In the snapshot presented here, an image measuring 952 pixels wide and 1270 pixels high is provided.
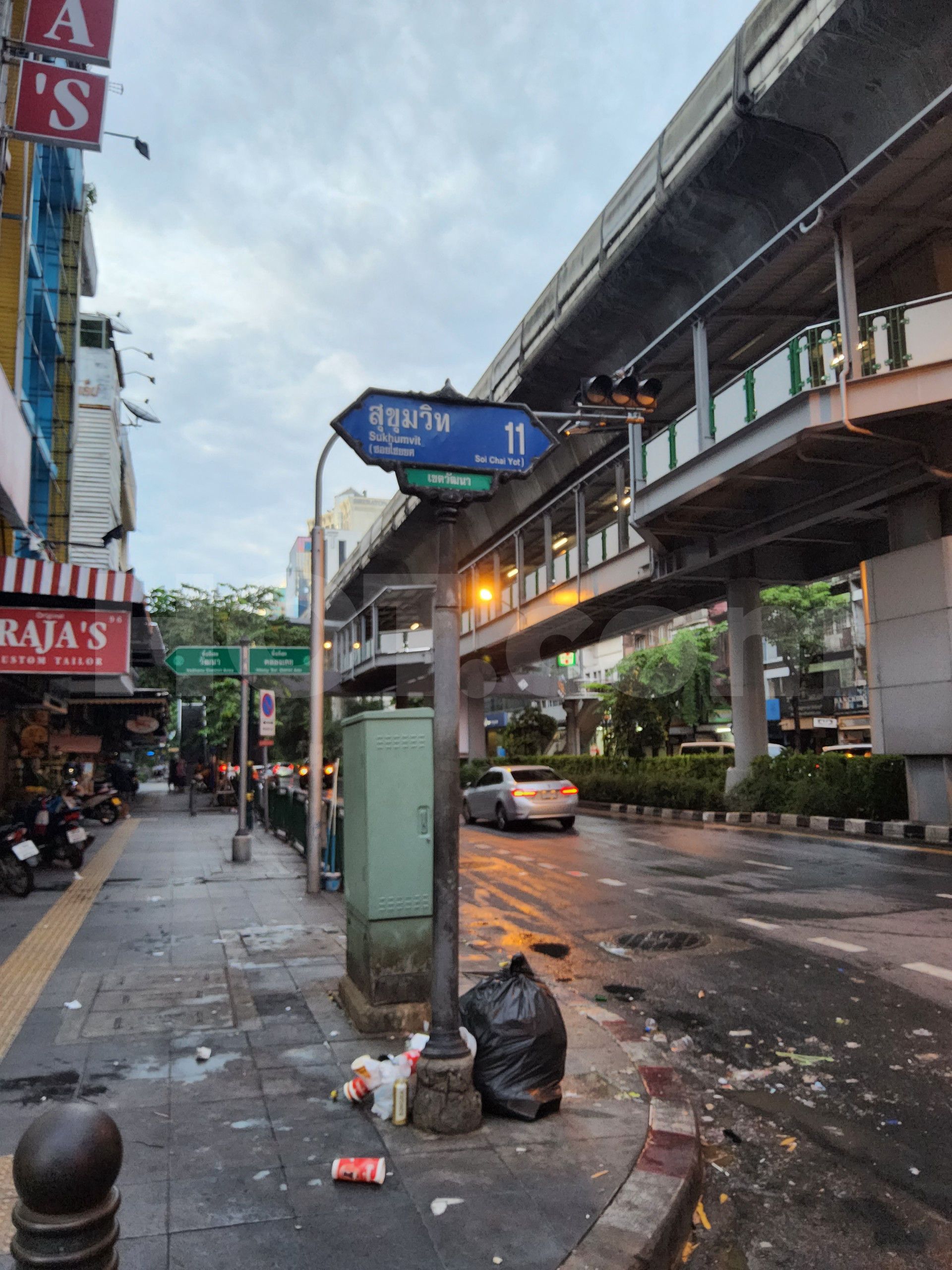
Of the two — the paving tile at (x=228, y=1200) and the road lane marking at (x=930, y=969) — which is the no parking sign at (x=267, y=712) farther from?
the paving tile at (x=228, y=1200)

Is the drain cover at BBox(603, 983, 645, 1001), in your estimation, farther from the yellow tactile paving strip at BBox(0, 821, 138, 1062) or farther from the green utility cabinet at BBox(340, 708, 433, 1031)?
the yellow tactile paving strip at BBox(0, 821, 138, 1062)

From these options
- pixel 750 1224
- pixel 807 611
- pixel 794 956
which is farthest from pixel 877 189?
pixel 807 611

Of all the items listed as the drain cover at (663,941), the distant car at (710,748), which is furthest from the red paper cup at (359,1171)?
the distant car at (710,748)

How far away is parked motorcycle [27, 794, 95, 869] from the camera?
43.0 ft

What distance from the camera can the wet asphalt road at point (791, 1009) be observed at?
11.6 ft

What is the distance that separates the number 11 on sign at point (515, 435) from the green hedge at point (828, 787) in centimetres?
1518

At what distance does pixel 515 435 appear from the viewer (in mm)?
4629

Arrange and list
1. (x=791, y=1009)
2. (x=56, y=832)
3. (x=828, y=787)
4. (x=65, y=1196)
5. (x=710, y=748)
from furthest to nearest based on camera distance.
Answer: (x=710, y=748)
(x=828, y=787)
(x=56, y=832)
(x=791, y=1009)
(x=65, y=1196)

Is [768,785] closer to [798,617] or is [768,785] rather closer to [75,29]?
[75,29]

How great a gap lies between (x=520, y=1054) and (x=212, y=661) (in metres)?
11.7

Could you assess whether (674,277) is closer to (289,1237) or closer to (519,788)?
(519,788)

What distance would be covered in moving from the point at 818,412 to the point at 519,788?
31.6 feet

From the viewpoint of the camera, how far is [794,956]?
24.5 ft

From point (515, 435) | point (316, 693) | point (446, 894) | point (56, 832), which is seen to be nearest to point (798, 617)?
point (316, 693)
